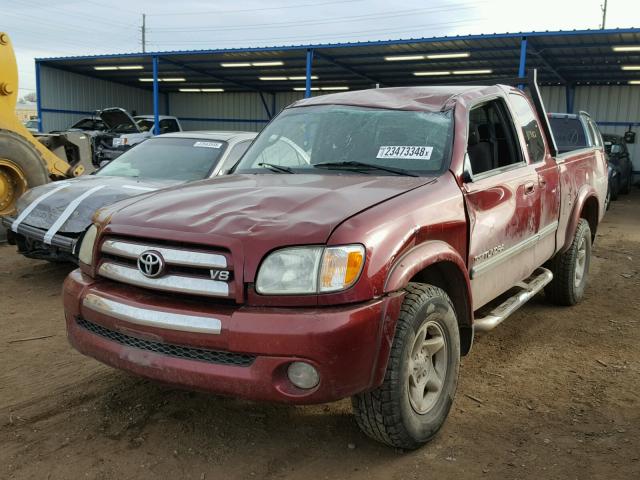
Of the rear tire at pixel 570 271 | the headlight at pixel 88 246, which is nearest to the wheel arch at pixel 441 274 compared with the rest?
the headlight at pixel 88 246

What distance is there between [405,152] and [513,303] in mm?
1338

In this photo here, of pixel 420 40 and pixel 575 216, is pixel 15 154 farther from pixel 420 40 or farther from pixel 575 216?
pixel 420 40

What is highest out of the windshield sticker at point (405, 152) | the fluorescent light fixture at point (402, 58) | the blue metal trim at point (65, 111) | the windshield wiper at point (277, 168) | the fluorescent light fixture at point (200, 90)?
the fluorescent light fixture at point (402, 58)

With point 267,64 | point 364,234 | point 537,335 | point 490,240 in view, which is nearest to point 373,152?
point 490,240

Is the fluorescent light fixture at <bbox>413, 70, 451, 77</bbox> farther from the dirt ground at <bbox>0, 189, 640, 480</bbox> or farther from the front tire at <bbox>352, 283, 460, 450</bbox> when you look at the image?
the front tire at <bbox>352, 283, 460, 450</bbox>

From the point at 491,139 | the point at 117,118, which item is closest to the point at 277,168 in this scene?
the point at 491,139

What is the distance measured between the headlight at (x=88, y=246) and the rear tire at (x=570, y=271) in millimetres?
3938

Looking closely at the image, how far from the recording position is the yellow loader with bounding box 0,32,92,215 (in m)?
7.65

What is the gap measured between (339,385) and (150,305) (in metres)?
0.90

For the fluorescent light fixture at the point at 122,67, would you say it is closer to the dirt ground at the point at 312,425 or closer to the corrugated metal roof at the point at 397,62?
the corrugated metal roof at the point at 397,62

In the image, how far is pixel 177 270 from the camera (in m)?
2.61

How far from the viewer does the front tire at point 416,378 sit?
259cm

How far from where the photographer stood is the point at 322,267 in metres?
2.42

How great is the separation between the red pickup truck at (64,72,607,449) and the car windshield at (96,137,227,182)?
8.48 ft
